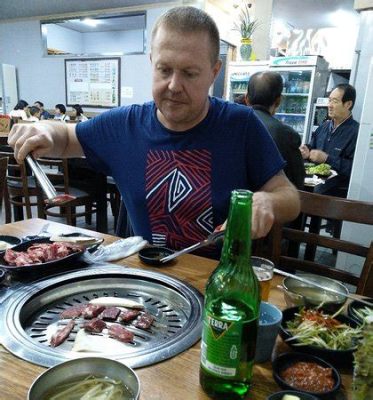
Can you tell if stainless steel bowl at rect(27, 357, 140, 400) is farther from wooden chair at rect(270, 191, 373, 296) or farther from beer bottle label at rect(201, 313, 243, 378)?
wooden chair at rect(270, 191, 373, 296)

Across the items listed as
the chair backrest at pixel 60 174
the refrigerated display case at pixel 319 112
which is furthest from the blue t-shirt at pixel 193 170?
the refrigerated display case at pixel 319 112

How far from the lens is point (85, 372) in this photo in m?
0.63

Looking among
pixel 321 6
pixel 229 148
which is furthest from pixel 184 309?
pixel 321 6

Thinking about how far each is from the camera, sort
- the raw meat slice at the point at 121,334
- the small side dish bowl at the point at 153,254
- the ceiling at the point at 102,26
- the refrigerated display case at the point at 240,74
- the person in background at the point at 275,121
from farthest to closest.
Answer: the ceiling at the point at 102,26 < the refrigerated display case at the point at 240,74 < the person in background at the point at 275,121 < the small side dish bowl at the point at 153,254 < the raw meat slice at the point at 121,334

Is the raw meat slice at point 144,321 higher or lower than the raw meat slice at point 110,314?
lower

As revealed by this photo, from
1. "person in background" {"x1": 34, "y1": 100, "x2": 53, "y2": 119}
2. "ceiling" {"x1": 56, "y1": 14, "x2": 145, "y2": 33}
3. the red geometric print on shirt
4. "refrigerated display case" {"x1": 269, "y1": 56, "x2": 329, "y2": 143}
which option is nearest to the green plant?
"refrigerated display case" {"x1": 269, "y1": 56, "x2": 329, "y2": 143}

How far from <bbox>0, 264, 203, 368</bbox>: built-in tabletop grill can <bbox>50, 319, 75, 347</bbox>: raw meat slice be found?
0.04ft

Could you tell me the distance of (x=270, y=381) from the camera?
2.36 ft

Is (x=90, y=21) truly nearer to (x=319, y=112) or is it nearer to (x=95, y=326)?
(x=319, y=112)

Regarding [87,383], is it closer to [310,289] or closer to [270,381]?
[270,381]

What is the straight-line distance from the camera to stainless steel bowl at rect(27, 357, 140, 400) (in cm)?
59

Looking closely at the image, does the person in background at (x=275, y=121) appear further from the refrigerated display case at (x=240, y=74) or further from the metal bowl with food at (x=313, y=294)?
the refrigerated display case at (x=240, y=74)

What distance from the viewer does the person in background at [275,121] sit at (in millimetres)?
2721

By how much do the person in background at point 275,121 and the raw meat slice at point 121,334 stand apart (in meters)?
2.12
